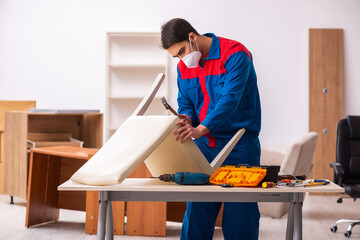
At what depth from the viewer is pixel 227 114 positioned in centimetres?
189

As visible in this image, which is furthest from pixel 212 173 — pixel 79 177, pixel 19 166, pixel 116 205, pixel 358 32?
pixel 358 32

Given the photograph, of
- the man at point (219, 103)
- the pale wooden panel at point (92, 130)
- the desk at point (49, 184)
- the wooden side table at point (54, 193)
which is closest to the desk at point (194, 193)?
the man at point (219, 103)

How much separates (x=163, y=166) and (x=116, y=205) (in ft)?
5.77

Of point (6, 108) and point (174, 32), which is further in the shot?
point (6, 108)

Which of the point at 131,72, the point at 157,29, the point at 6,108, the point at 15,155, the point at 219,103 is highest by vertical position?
the point at 157,29

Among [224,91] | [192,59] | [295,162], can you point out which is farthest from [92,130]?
[224,91]

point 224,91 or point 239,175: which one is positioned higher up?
point 224,91

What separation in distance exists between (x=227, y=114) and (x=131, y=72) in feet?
12.8

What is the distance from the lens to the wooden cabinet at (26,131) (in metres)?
4.55

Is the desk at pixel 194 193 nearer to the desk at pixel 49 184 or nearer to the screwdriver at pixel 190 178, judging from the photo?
the screwdriver at pixel 190 178

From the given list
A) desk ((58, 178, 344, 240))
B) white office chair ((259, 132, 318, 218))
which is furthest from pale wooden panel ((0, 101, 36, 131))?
desk ((58, 178, 344, 240))

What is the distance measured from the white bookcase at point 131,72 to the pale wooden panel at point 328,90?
173cm

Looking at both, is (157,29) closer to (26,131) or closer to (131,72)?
(131,72)

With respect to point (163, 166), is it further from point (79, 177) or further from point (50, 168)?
point (50, 168)
